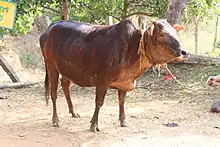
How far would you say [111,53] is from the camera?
15.6 ft

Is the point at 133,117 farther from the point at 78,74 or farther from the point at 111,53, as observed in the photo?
the point at 111,53

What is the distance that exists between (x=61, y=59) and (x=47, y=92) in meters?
0.77

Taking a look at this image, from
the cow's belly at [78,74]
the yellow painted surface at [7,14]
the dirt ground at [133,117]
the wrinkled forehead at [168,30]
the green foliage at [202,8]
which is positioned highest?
the green foliage at [202,8]

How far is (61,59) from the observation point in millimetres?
5289

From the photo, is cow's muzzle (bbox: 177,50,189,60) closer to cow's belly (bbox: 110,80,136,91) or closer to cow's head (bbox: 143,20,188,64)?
cow's head (bbox: 143,20,188,64)

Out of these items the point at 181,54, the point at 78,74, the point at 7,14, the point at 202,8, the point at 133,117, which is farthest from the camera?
the point at 202,8

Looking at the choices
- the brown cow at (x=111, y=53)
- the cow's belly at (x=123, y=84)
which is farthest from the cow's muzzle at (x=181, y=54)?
the cow's belly at (x=123, y=84)

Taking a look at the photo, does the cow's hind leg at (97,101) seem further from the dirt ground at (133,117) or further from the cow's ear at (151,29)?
the cow's ear at (151,29)

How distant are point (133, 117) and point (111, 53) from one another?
4.32ft

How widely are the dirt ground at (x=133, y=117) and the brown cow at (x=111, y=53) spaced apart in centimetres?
32

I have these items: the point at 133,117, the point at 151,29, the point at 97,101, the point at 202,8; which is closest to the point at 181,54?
the point at 151,29

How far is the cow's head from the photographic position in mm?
4406

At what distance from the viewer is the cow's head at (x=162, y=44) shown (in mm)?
4406

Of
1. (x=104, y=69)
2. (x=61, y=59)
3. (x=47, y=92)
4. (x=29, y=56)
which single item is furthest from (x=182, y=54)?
(x=29, y=56)
